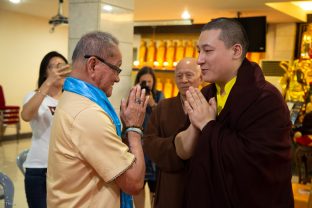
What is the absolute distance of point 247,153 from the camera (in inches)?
47.4

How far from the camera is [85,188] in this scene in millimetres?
1203

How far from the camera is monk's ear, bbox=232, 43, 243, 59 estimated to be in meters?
1.32

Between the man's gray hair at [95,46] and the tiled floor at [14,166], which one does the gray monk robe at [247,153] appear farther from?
the tiled floor at [14,166]

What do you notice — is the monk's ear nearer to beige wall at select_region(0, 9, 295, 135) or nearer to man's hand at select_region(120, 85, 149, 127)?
Answer: man's hand at select_region(120, 85, 149, 127)

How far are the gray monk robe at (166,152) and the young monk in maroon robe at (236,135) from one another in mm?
313

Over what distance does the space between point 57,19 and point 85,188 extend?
417 cm

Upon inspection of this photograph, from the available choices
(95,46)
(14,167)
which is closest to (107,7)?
(95,46)

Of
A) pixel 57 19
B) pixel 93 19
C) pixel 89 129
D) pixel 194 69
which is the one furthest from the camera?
pixel 57 19

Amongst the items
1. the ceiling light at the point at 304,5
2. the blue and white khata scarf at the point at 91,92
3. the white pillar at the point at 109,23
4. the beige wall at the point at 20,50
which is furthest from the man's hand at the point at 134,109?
the beige wall at the point at 20,50

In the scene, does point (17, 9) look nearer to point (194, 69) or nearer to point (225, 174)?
point (194, 69)

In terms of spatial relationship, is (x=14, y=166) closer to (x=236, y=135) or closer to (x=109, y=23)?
(x=109, y=23)

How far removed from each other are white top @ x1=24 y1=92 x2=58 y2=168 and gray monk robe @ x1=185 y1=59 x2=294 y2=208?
114 cm

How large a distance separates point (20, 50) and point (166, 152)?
6802 mm

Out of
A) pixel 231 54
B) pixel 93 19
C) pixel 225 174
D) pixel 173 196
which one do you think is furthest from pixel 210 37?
pixel 93 19
